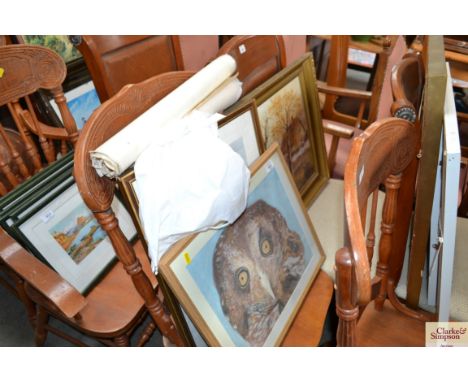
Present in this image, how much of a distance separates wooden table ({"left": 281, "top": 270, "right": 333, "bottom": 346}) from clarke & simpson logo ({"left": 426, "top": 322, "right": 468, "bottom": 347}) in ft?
0.89

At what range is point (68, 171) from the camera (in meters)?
1.09

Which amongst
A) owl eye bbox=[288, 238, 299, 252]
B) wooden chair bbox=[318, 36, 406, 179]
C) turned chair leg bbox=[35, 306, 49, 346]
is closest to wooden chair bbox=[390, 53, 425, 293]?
owl eye bbox=[288, 238, 299, 252]

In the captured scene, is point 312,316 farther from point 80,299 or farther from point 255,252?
point 80,299

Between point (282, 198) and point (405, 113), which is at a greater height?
point (405, 113)

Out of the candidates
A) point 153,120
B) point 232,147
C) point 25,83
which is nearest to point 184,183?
point 153,120

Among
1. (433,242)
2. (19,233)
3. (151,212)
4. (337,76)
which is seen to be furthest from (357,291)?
(337,76)

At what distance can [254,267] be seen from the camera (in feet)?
3.06

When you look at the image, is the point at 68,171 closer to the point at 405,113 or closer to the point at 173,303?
the point at 173,303

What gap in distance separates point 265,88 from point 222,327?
68 centimetres

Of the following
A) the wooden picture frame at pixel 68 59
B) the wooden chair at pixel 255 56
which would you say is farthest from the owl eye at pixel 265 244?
the wooden picture frame at pixel 68 59

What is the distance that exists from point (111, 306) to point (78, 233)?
9.5 inches

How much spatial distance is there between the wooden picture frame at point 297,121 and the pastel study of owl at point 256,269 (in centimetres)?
26

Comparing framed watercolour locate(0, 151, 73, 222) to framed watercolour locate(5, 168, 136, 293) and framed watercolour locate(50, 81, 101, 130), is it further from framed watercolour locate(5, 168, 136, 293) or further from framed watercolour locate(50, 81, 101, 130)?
framed watercolour locate(50, 81, 101, 130)

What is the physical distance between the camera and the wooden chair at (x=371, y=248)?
547mm
